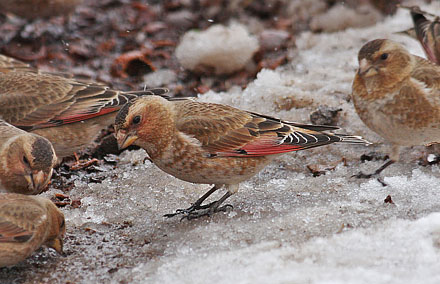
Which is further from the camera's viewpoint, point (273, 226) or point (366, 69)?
point (366, 69)

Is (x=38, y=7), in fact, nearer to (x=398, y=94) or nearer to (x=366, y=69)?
Answer: (x=366, y=69)

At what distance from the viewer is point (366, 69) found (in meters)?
4.51

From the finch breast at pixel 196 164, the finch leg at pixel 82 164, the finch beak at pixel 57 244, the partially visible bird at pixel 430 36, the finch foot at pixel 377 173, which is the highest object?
the partially visible bird at pixel 430 36

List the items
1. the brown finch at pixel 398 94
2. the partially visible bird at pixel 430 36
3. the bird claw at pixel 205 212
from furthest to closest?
the partially visible bird at pixel 430 36 < the brown finch at pixel 398 94 < the bird claw at pixel 205 212

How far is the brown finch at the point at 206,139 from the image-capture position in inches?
160

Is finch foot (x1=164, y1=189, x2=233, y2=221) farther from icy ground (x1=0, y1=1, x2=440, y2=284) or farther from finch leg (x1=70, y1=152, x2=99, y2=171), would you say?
finch leg (x1=70, y1=152, x2=99, y2=171)

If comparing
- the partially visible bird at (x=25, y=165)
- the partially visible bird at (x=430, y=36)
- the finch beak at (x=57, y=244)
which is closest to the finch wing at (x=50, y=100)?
the partially visible bird at (x=25, y=165)

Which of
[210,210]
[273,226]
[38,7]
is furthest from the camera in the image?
[38,7]

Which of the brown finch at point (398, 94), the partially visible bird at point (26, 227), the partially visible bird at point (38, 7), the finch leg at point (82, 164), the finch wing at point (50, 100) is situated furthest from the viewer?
the partially visible bird at point (38, 7)

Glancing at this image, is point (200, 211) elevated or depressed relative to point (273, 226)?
depressed

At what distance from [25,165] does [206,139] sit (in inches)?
48.2

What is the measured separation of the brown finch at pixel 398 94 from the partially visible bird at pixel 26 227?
2.38 m

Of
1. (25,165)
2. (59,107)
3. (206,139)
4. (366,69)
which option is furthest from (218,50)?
(25,165)

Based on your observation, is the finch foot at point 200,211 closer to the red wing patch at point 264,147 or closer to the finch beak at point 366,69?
the red wing patch at point 264,147
